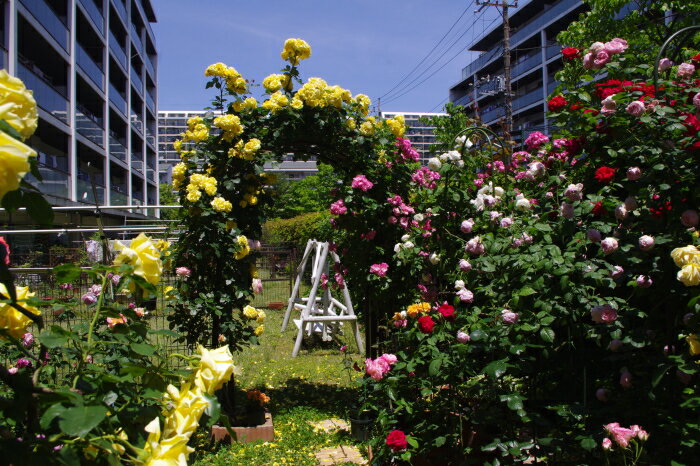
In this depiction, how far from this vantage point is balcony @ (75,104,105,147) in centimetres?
1911

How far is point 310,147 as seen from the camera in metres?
4.70

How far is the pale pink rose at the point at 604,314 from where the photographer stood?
6.28 ft

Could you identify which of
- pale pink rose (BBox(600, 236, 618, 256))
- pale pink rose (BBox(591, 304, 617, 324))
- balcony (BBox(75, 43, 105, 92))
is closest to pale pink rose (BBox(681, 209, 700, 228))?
pale pink rose (BBox(600, 236, 618, 256))

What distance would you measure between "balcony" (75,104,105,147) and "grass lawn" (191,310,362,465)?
14.7 meters

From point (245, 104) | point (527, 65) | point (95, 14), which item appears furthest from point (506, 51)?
point (527, 65)

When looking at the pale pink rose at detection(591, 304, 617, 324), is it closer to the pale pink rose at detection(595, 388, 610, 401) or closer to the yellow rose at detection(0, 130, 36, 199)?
the pale pink rose at detection(595, 388, 610, 401)

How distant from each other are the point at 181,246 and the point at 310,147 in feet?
4.83

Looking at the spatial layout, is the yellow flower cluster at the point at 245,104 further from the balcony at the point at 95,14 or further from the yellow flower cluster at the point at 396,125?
the balcony at the point at 95,14

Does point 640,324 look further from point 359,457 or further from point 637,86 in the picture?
point 359,457

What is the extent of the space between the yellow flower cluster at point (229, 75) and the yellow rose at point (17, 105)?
3.62 meters

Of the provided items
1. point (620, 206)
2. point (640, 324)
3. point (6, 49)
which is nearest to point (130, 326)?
point (620, 206)

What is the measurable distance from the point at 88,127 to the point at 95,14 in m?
5.63

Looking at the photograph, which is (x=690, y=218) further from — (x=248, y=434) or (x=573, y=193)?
(x=248, y=434)

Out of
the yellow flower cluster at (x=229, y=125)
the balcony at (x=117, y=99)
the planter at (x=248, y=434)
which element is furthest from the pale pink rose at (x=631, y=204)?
the balcony at (x=117, y=99)
